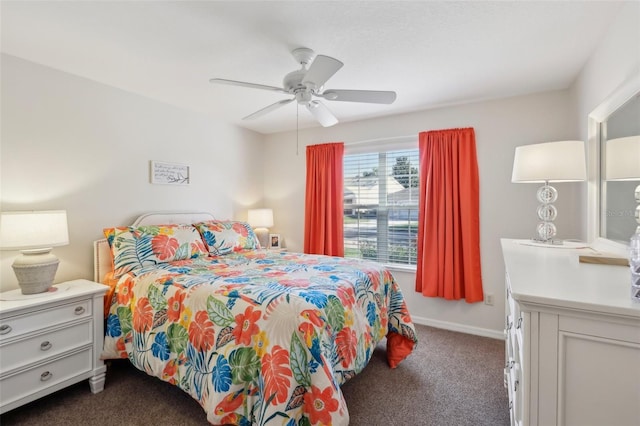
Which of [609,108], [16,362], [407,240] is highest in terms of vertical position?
[609,108]

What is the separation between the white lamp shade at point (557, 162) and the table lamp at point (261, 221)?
292 centimetres

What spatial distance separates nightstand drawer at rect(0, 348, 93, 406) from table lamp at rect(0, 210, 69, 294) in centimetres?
49

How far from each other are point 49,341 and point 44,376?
208mm

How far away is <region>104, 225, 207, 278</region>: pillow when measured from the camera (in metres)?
2.34

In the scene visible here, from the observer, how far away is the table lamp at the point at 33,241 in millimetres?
1861

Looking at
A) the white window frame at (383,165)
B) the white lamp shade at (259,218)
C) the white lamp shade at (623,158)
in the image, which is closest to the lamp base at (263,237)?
Result: the white lamp shade at (259,218)

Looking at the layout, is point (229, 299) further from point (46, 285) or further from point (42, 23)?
Answer: point (42, 23)

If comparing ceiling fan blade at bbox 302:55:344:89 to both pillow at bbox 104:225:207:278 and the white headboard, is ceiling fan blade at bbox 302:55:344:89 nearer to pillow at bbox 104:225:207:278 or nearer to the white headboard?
pillow at bbox 104:225:207:278

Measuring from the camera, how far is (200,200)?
353 centimetres

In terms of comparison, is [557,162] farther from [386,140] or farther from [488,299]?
[386,140]

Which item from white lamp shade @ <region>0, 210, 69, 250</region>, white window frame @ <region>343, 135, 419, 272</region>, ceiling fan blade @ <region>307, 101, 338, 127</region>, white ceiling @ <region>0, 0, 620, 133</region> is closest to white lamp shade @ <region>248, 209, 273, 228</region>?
white window frame @ <region>343, 135, 419, 272</region>

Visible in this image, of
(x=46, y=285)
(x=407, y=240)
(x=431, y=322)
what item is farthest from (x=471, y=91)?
(x=46, y=285)

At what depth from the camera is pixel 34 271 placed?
194 centimetres

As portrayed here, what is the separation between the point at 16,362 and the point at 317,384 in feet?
5.88
